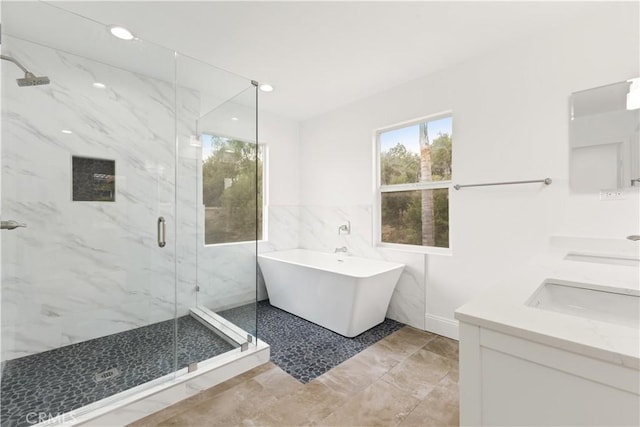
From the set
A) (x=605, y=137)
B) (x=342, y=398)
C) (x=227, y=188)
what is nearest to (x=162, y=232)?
(x=227, y=188)

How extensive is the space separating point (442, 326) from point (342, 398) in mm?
1352

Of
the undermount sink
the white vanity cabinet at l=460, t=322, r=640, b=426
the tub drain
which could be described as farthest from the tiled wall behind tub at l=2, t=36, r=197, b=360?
the undermount sink

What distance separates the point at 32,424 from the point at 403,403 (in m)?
2.10

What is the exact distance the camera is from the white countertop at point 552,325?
25.5 inches

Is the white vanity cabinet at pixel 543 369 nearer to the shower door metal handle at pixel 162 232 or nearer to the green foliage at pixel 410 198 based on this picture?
the green foliage at pixel 410 198

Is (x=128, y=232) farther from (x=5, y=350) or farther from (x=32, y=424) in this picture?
(x=32, y=424)

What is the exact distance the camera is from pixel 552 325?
30.0 inches

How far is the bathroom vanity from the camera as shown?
64 cm

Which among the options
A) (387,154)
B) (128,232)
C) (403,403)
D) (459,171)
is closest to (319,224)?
(387,154)

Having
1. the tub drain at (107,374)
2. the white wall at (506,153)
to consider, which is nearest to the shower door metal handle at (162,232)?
the tub drain at (107,374)

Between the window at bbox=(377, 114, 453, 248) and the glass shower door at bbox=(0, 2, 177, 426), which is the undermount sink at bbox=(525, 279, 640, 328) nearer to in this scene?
the window at bbox=(377, 114, 453, 248)

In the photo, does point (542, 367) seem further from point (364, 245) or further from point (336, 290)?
point (364, 245)

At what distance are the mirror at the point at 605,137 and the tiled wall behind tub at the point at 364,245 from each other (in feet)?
4.62

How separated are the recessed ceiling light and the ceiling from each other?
2.3 inches
